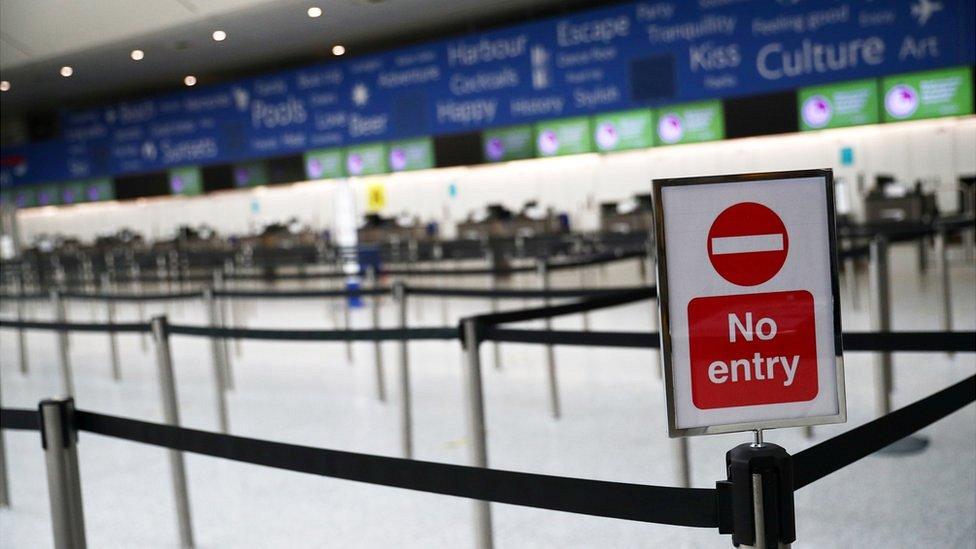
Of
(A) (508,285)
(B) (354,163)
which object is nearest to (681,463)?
(A) (508,285)

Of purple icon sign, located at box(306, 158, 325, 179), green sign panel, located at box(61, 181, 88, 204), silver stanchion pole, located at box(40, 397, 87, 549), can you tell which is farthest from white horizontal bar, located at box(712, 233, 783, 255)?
green sign panel, located at box(61, 181, 88, 204)

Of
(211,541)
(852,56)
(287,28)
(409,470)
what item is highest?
(852,56)

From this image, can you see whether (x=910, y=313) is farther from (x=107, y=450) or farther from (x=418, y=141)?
(x=418, y=141)

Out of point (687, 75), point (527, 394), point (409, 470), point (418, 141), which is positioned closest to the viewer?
point (409, 470)

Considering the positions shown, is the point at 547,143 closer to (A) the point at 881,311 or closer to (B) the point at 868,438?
(A) the point at 881,311

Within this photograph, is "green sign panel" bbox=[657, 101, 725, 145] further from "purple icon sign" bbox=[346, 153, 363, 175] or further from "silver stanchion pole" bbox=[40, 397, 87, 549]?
"silver stanchion pole" bbox=[40, 397, 87, 549]

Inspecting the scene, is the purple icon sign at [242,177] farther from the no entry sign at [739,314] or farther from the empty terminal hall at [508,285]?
the no entry sign at [739,314]

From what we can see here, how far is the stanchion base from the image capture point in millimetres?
2967

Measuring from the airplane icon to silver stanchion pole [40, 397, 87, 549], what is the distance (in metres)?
8.00

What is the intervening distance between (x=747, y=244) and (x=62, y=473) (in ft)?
4.56

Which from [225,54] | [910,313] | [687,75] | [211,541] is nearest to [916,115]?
[687,75]

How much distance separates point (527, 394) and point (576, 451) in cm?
111

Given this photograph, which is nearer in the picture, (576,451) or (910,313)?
(576,451)

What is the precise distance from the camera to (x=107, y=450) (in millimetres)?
3875
